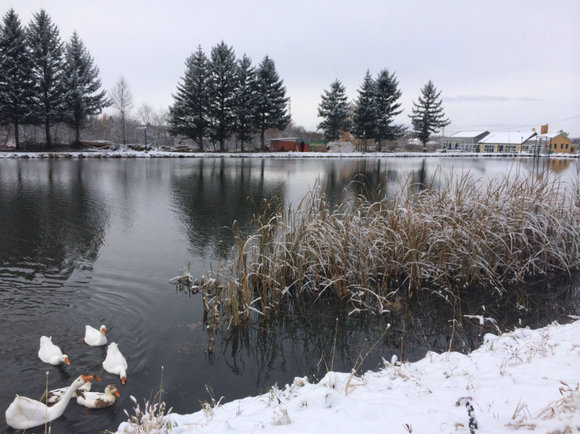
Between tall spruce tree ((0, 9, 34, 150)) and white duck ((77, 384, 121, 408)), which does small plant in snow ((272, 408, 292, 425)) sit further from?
tall spruce tree ((0, 9, 34, 150))

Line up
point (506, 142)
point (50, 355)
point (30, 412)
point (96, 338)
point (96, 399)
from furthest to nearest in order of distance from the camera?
point (506, 142) → point (96, 338) → point (50, 355) → point (96, 399) → point (30, 412)

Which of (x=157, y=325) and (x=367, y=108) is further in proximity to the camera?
(x=367, y=108)

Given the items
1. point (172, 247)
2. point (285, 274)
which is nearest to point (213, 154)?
point (172, 247)

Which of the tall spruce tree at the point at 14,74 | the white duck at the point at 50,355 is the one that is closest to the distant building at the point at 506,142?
the tall spruce tree at the point at 14,74

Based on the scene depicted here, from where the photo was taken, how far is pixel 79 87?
36.7 meters

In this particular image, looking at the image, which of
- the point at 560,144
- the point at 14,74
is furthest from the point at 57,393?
the point at 560,144

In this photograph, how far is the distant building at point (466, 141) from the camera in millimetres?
76938

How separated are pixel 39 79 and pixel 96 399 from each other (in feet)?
132

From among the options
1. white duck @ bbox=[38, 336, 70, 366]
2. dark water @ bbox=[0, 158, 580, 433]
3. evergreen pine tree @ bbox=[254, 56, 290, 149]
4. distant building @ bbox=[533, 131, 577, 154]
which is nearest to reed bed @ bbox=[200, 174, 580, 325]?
dark water @ bbox=[0, 158, 580, 433]

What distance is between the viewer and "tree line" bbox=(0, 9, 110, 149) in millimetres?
33250

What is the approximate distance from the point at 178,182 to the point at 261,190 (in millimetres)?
4634

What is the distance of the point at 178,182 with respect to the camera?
59.5 ft

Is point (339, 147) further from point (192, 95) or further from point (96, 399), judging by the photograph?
point (96, 399)

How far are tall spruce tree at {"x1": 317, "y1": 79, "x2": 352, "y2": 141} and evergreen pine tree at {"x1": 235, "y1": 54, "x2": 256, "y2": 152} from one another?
11.8 m
